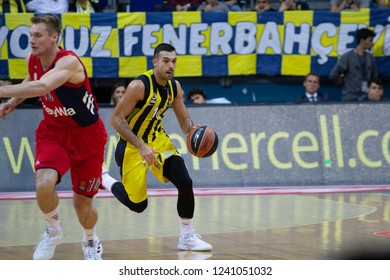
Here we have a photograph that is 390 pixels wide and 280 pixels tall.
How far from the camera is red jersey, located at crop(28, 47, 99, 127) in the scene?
8820 millimetres

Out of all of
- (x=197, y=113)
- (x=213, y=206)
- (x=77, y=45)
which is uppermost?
(x=77, y=45)

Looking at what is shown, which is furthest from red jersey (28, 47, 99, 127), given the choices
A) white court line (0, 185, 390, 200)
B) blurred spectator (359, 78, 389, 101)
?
blurred spectator (359, 78, 389, 101)

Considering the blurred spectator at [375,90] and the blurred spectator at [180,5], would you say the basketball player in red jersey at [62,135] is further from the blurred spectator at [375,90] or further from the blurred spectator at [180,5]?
the blurred spectator at [180,5]

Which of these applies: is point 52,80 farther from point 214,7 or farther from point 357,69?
Answer: point 214,7

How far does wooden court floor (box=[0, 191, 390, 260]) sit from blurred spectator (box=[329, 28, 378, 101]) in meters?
3.10

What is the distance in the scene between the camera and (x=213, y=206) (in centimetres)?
1348

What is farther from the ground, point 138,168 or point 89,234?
point 138,168

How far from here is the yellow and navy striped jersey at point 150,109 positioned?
10016 millimetres

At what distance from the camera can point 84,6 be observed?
1762cm

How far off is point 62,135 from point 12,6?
29.2 feet

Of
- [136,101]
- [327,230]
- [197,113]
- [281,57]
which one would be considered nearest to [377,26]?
[281,57]

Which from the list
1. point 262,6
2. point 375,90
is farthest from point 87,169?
point 262,6

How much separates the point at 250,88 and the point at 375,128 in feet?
9.19
